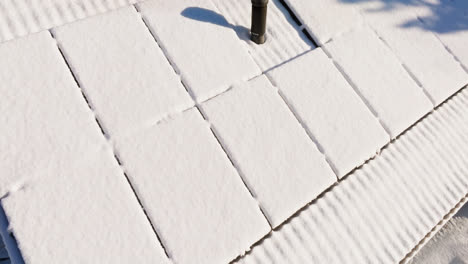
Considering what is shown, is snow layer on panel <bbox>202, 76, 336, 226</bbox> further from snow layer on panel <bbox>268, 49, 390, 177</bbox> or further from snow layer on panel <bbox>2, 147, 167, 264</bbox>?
snow layer on panel <bbox>2, 147, 167, 264</bbox>

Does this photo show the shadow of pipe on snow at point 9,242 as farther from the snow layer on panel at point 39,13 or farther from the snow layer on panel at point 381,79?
the snow layer on panel at point 381,79

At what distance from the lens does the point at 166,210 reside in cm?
246

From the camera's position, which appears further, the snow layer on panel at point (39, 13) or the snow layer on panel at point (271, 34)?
the snow layer on panel at point (271, 34)

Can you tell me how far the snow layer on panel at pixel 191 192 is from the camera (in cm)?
243

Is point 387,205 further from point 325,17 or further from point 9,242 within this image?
point 9,242

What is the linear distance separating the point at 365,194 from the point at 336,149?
1.45 feet

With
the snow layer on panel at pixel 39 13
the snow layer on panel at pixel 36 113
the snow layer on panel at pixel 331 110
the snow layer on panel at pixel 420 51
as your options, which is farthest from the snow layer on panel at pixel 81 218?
the snow layer on panel at pixel 420 51

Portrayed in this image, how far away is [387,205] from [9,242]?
282 centimetres

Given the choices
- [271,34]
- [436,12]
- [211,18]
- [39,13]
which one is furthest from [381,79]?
[39,13]

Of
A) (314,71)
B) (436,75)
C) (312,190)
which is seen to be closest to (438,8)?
(436,75)

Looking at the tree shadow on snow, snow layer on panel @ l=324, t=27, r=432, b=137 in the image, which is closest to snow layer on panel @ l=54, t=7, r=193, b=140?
snow layer on panel @ l=324, t=27, r=432, b=137

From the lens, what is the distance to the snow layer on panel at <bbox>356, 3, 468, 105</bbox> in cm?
348

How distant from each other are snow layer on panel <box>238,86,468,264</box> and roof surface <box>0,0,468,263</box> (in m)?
0.01

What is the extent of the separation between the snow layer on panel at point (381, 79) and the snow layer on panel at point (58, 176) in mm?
2247
